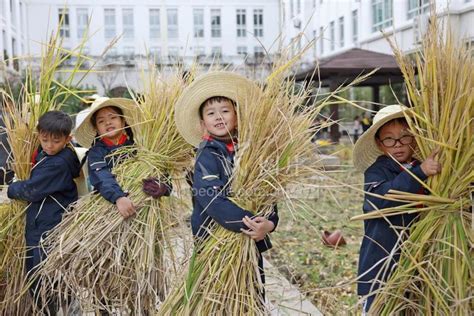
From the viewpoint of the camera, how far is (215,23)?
4056cm

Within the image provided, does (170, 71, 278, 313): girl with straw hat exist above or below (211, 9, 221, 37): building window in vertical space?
below

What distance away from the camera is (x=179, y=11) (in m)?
39.9

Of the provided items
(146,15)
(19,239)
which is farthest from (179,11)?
(19,239)

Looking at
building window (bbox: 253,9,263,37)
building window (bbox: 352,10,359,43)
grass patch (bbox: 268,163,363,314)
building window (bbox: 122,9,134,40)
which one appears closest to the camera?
grass patch (bbox: 268,163,363,314)

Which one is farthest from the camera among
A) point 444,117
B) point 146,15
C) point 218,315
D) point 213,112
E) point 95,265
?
point 146,15

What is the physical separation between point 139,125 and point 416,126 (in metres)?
1.57

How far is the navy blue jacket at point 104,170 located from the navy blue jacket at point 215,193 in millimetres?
554

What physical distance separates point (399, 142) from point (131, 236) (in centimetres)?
131

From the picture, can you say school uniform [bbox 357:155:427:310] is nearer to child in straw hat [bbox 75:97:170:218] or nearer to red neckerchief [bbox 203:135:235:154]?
red neckerchief [bbox 203:135:235:154]

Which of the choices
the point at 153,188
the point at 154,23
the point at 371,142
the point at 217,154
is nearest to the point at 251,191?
the point at 217,154

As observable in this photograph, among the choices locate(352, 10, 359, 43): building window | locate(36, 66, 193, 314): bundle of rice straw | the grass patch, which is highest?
locate(352, 10, 359, 43): building window

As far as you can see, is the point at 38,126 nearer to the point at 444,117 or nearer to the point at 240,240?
the point at 240,240

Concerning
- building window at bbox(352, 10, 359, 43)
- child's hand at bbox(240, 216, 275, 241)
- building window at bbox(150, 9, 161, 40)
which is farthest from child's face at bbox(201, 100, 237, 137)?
building window at bbox(150, 9, 161, 40)

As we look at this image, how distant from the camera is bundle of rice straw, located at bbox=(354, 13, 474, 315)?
1.97 m
